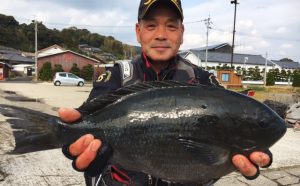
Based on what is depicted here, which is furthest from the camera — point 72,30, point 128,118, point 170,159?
point 72,30

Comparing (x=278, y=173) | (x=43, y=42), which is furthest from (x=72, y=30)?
(x=278, y=173)

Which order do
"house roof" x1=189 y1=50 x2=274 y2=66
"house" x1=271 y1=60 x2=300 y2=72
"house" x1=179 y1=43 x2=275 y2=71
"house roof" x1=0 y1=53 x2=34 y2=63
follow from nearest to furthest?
"house roof" x1=0 y1=53 x2=34 y2=63 < "house" x1=179 y1=43 x2=275 y2=71 < "house roof" x1=189 y1=50 x2=274 y2=66 < "house" x1=271 y1=60 x2=300 y2=72

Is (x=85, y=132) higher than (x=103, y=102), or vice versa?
(x=103, y=102)

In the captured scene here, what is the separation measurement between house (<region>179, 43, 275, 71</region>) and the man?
71.2 meters

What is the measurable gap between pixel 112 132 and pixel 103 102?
0.22 meters

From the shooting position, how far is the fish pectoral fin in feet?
6.13

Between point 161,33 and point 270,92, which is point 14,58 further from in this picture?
point 161,33

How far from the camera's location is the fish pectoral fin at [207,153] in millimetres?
1867

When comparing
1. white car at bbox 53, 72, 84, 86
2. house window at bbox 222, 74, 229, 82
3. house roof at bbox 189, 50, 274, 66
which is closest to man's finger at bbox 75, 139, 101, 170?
house window at bbox 222, 74, 229, 82

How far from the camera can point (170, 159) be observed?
192 cm

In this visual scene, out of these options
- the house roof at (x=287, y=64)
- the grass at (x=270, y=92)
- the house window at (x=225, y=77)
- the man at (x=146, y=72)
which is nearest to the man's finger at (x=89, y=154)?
the man at (x=146, y=72)

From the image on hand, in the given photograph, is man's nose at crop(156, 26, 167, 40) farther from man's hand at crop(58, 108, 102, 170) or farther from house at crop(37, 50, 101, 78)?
house at crop(37, 50, 101, 78)

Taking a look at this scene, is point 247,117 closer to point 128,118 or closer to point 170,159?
point 170,159

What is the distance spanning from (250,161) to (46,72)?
2082 inches
